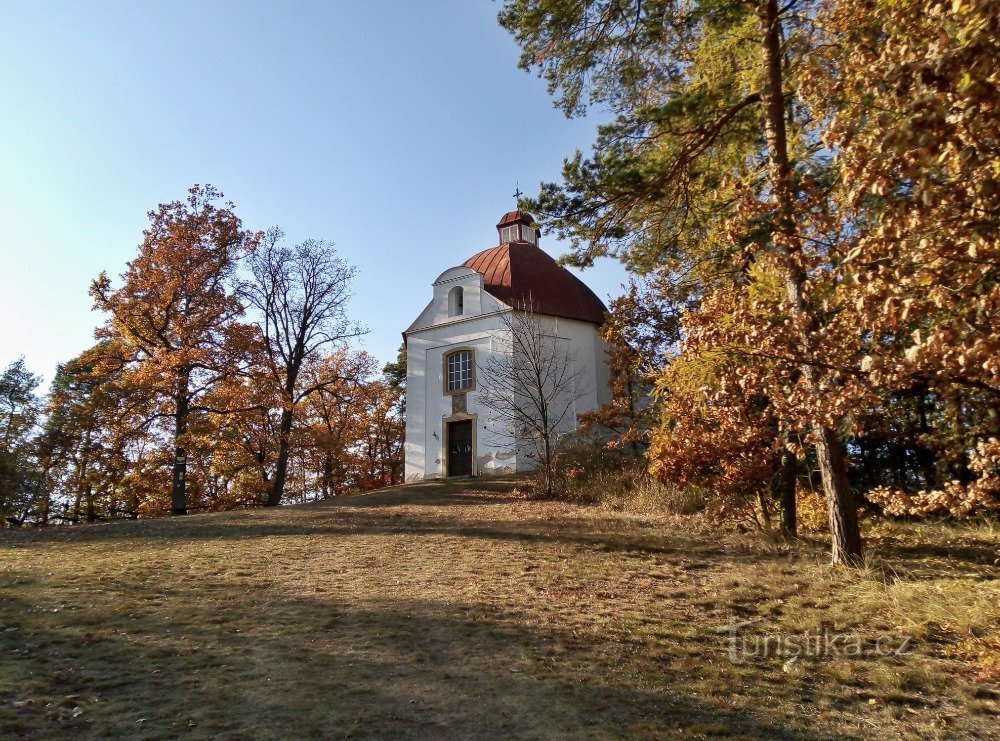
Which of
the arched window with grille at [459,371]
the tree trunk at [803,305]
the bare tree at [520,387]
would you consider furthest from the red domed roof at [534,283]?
the tree trunk at [803,305]

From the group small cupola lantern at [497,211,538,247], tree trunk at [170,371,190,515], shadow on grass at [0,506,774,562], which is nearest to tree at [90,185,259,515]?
tree trunk at [170,371,190,515]

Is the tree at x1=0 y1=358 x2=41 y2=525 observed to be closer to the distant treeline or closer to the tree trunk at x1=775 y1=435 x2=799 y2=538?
the distant treeline

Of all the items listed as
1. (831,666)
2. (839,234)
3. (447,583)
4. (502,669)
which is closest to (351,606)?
(447,583)

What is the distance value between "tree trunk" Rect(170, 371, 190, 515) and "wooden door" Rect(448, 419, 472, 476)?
29.9 feet

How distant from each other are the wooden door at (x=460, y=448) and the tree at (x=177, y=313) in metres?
8.24

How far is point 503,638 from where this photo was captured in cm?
593

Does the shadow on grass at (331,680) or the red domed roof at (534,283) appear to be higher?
the red domed roof at (534,283)

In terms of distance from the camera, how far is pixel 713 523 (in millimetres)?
10867

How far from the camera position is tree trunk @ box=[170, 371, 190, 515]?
21.3 meters

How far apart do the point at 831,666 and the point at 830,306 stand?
301 centimetres

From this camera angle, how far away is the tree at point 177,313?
21359 millimetres

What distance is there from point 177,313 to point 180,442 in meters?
4.44

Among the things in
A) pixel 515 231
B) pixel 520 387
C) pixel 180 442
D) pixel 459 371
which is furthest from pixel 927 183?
pixel 515 231

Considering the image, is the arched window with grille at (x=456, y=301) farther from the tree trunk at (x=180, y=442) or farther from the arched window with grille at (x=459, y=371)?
the tree trunk at (x=180, y=442)
